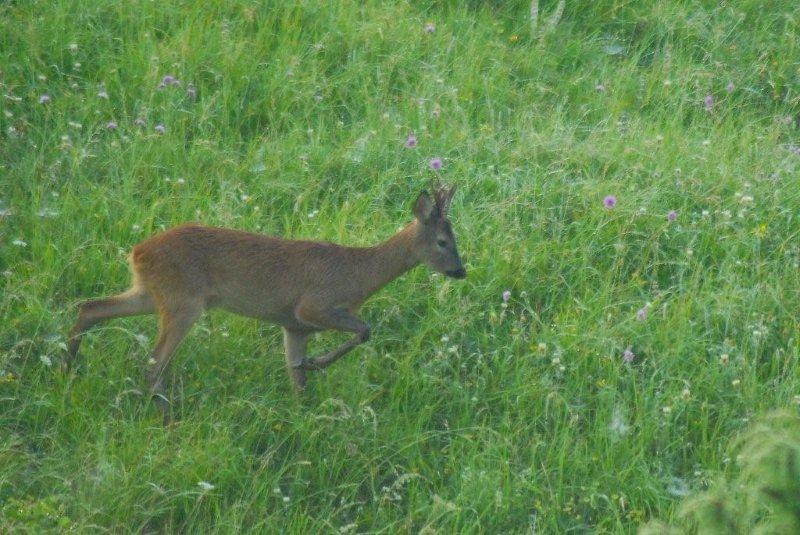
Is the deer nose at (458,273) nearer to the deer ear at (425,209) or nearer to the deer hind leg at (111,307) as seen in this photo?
the deer ear at (425,209)

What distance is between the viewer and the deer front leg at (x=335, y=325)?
5828mm

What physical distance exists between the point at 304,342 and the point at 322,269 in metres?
0.34

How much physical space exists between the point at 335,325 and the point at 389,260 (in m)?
0.42

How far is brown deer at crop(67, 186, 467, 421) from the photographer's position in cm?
573

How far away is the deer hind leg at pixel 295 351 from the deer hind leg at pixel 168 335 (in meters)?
0.48

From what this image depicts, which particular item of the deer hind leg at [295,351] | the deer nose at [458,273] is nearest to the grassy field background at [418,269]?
the deer hind leg at [295,351]

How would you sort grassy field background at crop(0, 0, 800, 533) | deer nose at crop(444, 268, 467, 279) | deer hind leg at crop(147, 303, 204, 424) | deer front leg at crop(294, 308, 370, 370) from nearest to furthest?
1. grassy field background at crop(0, 0, 800, 533)
2. deer hind leg at crop(147, 303, 204, 424)
3. deer front leg at crop(294, 308, 370, 370)
4. deer nose at crop(444, 268, 467, 279)

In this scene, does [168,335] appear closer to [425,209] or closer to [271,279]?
[271,279]

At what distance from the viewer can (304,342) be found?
6043 mm

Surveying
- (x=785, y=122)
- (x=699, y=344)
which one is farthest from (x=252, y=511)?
(x=785, y=122)

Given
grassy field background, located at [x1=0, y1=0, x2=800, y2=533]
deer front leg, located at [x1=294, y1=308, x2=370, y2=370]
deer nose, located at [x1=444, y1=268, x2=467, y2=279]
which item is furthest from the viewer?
deer nose, located at [x1=444, y1=268, x2=467, y2=279]

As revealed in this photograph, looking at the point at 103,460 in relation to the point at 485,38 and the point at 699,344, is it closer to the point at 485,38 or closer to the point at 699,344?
the point at 699,344

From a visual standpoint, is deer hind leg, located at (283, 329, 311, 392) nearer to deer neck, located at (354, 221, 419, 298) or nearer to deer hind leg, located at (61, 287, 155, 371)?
deer neck, located at (354, 221, 419, 298)

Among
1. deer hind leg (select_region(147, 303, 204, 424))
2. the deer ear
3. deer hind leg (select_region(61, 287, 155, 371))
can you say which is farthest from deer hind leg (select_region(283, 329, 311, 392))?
the deer ear
